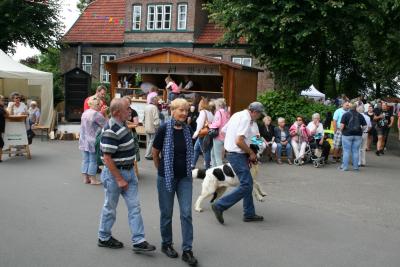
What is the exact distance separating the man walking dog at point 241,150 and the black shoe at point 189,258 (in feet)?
5.51

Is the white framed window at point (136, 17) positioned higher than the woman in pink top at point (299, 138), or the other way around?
the white framed window at point (136, 17)

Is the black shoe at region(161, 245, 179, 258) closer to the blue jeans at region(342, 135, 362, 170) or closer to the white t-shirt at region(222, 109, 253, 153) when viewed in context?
the white t-shirt at region(222, 109, 253, 153)

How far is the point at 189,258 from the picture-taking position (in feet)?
18.3

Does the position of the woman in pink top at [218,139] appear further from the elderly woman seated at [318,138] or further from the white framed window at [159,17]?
the white framed window at [159,17]

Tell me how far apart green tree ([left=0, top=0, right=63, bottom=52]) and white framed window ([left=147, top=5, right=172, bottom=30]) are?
5.77 metres

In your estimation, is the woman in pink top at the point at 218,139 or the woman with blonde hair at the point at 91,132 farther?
the woman in pink top at the point at 218,139

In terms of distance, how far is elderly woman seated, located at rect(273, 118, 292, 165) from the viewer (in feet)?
46.2

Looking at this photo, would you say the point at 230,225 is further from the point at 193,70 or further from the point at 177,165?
the point at 193,70

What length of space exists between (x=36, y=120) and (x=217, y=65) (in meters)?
7.02

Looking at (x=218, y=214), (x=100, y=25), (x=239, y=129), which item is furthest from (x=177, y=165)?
(x=100, y=25)

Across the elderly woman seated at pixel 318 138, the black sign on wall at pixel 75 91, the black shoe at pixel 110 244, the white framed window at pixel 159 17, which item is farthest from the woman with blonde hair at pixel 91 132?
the white framed window at pixel 159 17

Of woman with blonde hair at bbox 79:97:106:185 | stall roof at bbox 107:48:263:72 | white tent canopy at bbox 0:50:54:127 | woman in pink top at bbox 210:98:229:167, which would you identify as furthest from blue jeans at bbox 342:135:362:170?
white tent canopy at bbox 0:50:54:127

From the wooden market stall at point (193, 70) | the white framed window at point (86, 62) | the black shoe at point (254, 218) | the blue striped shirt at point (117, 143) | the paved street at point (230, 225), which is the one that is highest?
the white framed window at point (86, 62)

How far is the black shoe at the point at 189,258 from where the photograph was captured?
5535mm
